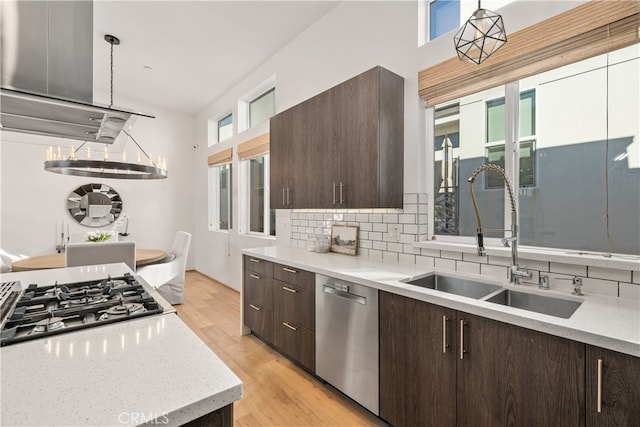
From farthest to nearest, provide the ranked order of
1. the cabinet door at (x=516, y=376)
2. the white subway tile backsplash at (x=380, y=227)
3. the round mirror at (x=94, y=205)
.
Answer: the round mirror at (x=94, y=205), the white subway tile backsplash at (x=380, y=227), the cabinet door at (x=516, y=376)

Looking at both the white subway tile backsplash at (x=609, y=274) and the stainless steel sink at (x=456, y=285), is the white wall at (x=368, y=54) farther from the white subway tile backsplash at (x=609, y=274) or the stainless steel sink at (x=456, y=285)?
the white subway tile backsplash at (x=609, y=274)

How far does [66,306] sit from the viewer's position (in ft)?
4.04

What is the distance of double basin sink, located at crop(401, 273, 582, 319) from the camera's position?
1532mm

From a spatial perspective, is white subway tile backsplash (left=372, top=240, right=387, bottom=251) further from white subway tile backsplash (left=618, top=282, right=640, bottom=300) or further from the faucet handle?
white subway tile backsplash (left=618, top=282, right=640, bottom=300)

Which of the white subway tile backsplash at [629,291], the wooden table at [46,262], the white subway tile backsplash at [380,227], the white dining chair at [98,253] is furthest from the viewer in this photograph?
the wooden table at [46,262]

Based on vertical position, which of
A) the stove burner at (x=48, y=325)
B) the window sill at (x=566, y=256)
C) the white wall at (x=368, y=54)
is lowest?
the stove burner at (x=48, y=325)

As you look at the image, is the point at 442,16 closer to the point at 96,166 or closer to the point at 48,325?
the point at 48,325

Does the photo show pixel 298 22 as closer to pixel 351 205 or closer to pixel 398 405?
pixel 351 205

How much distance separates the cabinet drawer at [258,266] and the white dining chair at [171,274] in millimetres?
1552

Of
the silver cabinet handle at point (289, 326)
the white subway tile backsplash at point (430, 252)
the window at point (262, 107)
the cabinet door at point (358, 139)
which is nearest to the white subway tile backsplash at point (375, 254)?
the white subway tile backsplash at point (430, 252)

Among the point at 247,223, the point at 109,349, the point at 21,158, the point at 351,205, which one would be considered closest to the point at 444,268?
the point at 351,205

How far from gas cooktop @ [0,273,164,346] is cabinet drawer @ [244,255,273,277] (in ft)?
4.22

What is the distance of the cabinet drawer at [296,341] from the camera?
2.31m

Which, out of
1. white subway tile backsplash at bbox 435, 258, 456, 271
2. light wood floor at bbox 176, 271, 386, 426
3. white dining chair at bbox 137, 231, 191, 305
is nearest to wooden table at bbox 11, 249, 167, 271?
white dining chair at bbox 137, 231, 191, 305
